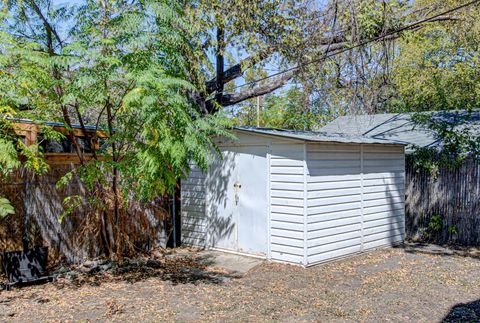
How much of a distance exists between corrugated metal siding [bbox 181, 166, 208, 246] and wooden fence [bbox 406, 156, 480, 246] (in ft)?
15.2

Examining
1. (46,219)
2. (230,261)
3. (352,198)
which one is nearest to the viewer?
(46,219)

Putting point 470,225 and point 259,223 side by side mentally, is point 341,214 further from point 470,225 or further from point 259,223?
point 470,225

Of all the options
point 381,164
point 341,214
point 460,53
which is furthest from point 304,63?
point 460,53

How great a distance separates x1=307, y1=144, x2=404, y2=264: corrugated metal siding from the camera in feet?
22.8

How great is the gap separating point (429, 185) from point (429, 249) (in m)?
1.52

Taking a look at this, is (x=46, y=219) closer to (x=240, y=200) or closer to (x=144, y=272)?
(x=144, y=272)

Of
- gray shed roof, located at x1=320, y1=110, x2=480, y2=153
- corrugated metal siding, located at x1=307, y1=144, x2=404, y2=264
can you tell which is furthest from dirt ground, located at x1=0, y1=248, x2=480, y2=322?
gray shed roof, located at x1=320, y1=110, x2=480, y2=153

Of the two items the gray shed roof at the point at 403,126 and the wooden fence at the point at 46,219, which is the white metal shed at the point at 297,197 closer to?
the gray shed roof at the point at 403,126

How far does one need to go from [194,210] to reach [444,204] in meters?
5.26

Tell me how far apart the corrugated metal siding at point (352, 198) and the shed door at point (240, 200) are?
0.88 m

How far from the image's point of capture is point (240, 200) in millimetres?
7785

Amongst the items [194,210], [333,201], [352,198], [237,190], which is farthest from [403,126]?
[194,210]

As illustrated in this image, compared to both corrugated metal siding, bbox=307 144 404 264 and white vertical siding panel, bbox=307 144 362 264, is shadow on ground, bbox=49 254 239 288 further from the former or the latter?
corrugated metal siding, bbox=307 144 404 264

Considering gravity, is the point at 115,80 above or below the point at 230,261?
above
